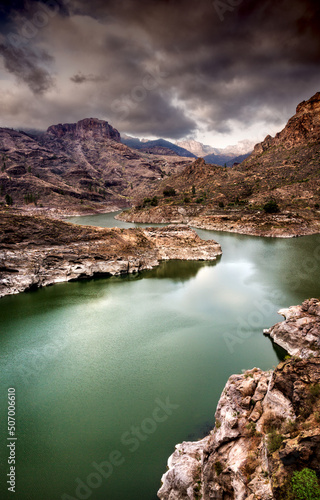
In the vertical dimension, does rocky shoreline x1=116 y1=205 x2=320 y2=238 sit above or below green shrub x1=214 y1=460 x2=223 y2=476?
above

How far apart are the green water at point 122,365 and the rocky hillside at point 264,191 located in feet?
119

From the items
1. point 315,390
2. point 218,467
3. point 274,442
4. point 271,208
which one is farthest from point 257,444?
point 271,208

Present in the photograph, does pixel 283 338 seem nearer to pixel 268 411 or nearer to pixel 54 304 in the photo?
pixel 268 411

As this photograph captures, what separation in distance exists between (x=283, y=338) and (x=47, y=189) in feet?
447

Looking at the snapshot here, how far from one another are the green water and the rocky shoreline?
29632 millimetres

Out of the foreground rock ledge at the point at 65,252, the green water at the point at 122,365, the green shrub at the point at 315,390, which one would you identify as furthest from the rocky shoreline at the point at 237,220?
the green shrub at the point at 315,390

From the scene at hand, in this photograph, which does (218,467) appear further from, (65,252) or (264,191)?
(264,191)

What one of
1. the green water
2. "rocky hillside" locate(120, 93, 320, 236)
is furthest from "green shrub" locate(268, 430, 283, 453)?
"rocky hillside" locate(120, 93, 320, 236)

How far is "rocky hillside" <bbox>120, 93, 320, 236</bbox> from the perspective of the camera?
64.9 m

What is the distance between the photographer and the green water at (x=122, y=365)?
9867 millimetres

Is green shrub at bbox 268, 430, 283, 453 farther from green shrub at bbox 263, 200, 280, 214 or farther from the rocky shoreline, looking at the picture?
green shrub at bbox 263, 200, 280, 214

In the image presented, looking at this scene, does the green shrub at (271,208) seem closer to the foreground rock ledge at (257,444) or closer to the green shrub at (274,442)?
the foreground rock ledge at (257,444)

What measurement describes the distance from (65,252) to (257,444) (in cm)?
2973

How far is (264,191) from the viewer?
8012 cm
